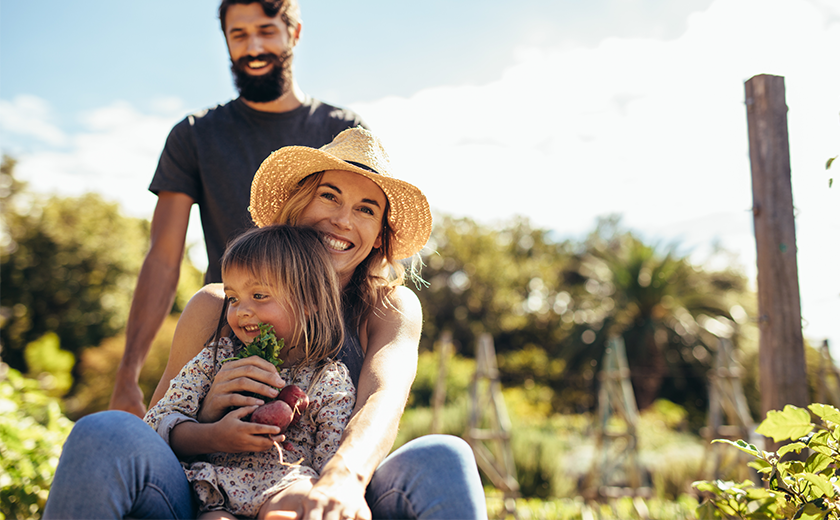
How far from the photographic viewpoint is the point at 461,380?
14250 mm

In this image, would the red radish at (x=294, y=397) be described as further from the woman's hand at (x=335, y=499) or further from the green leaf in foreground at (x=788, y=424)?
the green leaf in foreground at (x=788, y=424)

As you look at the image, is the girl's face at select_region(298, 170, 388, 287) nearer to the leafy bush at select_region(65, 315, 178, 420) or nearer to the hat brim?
the hat brim

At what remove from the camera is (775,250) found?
2.79m

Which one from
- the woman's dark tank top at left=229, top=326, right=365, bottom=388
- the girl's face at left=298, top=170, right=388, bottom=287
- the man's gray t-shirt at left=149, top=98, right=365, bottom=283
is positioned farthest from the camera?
the man's gray t-shirt at left=149, top=98, right=365, bottom=283

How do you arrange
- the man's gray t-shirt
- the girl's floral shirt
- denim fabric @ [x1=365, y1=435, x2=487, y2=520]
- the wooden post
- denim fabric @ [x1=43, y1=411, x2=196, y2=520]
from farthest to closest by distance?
the wooden post
the man's gray t-shirt
the girl's floral shirt
denim fabric @ [x1=365, y1=435, x2=487, y2=520]
denim fabric @ [x1=43, y1=411, x2=196, y2=520]

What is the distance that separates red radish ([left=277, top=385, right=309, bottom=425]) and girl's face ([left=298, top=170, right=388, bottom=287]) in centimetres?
52

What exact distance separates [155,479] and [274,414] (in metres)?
0.30

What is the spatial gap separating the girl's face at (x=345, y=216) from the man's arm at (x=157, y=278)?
922 mm

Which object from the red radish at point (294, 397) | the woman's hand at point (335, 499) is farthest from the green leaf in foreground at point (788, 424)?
the red radish at point (294, 397)

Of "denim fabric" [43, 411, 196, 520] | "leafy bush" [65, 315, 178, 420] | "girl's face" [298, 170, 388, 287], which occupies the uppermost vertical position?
"girl's face" [298, 170, 388, 287]

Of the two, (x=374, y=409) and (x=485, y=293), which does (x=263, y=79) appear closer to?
(x=374, y=409)

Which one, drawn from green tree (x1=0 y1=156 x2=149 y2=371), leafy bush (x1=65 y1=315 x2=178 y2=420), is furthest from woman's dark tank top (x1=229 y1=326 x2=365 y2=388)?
green tree (x1=0 y1=156 x2=149 y2=371)

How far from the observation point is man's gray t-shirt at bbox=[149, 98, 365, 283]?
262 centimetres

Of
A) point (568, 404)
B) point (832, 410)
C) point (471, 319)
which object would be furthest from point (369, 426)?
point (471, 319)
